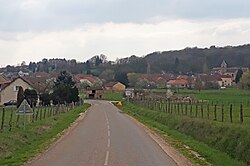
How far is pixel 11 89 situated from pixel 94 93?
56541 millimetres

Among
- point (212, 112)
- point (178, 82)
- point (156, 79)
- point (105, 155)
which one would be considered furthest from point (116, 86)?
point (105, 155)

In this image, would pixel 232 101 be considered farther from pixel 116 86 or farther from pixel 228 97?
pixel 116 86

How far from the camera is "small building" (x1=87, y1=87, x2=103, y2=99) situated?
151 m

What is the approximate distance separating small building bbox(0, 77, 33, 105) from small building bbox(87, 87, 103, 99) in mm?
51259

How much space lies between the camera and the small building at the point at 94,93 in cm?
15069

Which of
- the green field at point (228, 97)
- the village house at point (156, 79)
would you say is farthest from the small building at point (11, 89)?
the village house at point (156, 79)

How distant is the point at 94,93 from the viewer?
153625mm

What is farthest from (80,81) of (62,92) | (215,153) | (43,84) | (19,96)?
(215,153)

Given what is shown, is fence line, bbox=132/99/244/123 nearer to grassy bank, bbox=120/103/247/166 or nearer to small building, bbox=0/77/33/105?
grassy bank, bbox=120/103/247/166

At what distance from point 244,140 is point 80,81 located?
166m

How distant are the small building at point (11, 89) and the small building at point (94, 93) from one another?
51.3 m

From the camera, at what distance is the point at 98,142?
81.7ft

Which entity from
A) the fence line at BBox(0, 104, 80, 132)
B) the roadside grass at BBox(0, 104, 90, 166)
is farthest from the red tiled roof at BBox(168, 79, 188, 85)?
the roadside grass at BBox(0, 104, 90, 166)

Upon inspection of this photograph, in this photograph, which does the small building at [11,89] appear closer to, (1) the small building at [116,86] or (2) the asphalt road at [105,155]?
(1) the small building at [116,86]
